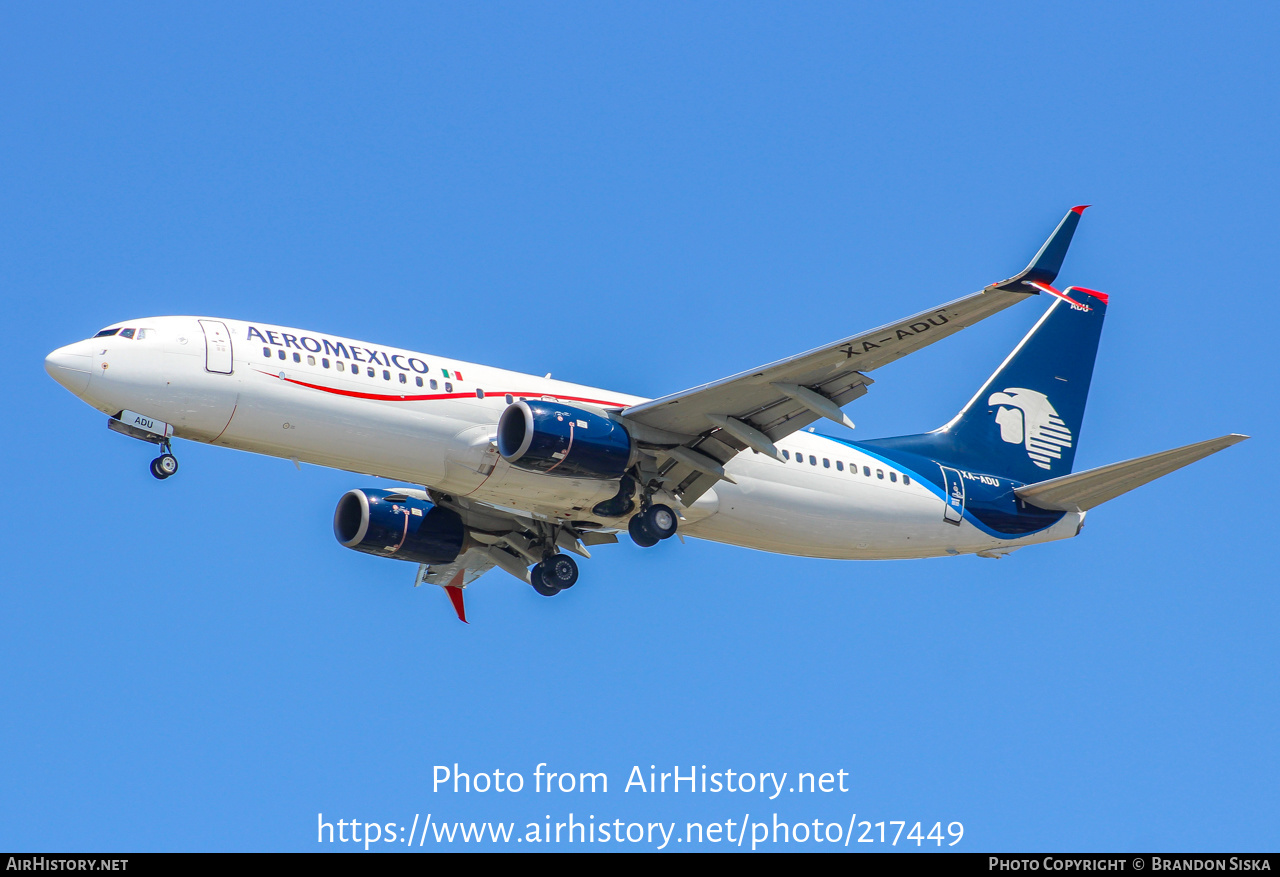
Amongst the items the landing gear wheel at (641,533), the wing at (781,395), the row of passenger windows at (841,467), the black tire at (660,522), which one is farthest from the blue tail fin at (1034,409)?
the landing gear wheel at (641,533)

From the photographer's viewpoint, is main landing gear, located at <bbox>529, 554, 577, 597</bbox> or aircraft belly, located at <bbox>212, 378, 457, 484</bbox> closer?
aircraft belly, located at <bbox>212, 378, 457, 484</bbox>

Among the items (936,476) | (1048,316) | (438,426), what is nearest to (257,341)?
(438,426)

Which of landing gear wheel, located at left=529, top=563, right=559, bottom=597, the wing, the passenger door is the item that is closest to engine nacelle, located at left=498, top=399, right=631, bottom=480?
the wing

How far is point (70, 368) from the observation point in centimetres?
2677

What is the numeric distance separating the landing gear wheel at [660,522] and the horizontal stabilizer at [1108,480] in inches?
392

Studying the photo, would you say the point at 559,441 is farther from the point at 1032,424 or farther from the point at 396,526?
the point at 1032,424

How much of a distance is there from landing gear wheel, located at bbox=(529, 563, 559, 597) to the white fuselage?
2.23 meters

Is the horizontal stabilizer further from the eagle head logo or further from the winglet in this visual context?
the winglet

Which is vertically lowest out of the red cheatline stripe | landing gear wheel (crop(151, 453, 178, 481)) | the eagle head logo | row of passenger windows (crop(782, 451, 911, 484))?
landing gear wheel (crop(151, 453, 178, 481))

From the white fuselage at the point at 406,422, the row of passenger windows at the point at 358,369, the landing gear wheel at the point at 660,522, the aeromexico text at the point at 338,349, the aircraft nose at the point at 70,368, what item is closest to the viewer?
the aircraft nose at the point at 70,368

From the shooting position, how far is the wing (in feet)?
81.8

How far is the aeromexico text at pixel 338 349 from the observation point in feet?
93.0

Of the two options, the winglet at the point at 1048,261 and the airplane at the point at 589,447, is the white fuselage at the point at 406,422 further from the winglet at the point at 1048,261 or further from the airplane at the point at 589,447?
the winglet at the point at 1048,261

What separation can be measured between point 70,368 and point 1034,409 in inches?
973
